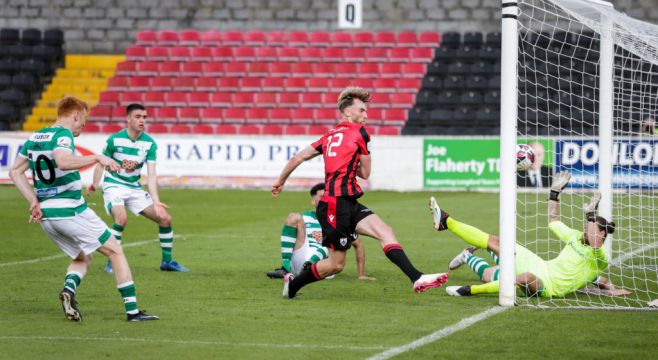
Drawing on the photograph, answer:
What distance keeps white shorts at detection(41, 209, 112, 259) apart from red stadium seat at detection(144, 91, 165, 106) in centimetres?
2366

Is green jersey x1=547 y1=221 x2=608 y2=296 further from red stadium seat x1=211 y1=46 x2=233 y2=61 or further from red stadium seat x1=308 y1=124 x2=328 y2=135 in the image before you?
red stadium seat x1=211 y1=46 x2=233 y2=61

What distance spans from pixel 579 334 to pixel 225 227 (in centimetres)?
1027

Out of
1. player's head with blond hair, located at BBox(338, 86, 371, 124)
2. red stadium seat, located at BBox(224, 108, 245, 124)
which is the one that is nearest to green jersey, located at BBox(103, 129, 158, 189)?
player's head with blond hair, located at BBox(338, 86, 371, 124)

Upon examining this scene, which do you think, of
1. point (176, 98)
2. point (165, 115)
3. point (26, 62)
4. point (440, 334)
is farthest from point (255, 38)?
point (440, 334)

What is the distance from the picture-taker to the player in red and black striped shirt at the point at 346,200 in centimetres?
909

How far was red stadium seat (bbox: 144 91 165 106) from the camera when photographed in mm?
31703

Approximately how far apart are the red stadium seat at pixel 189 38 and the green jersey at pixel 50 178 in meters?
25.4

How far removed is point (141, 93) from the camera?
105 feet

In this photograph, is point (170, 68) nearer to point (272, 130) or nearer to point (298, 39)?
point (298, 39)

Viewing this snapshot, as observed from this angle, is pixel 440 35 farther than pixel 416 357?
Yes

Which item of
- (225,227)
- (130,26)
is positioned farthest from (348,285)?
(130,26)

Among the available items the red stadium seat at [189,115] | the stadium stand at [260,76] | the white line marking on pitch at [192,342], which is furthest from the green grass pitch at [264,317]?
the red stadium seat at [189,115]

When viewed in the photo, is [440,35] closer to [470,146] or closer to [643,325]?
[470,146]

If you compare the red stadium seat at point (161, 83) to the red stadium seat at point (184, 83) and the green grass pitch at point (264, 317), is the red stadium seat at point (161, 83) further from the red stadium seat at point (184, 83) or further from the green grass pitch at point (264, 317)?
the green grass pitch at point (264, 317)
